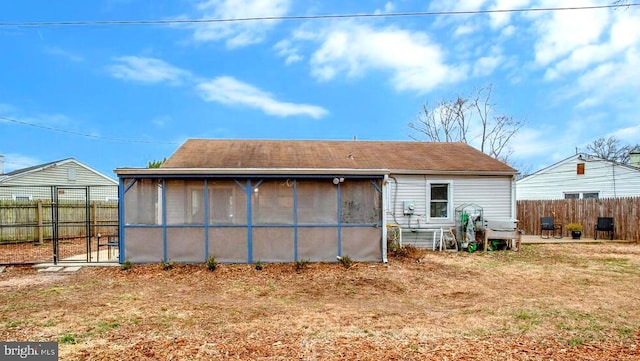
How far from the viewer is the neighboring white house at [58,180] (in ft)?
61.9

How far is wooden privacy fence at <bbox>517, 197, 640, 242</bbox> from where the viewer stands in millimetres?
14273

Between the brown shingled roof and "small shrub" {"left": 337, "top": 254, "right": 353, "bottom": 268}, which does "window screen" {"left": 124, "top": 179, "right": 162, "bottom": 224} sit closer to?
the brown shingled roof

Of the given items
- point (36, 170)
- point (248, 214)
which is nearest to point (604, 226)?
point (248, 214)

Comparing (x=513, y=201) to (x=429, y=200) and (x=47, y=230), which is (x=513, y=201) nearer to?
(x=429, y=200)

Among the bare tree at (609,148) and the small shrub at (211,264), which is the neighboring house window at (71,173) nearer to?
the small shrub at (211,264)

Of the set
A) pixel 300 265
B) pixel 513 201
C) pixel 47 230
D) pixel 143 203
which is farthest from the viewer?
pixel 47 230

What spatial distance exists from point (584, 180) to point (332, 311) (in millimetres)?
17967

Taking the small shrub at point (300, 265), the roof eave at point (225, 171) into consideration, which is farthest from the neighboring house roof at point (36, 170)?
the small shrub at point (300, 265)

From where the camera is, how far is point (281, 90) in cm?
2145

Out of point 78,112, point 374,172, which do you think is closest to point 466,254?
point 374,172

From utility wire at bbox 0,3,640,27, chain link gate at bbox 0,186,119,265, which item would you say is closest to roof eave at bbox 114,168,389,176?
chain link gate at bbox 0,186,119,265

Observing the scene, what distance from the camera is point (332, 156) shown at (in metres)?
14.0

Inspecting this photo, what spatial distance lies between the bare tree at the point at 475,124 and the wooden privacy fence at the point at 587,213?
36.2 ft

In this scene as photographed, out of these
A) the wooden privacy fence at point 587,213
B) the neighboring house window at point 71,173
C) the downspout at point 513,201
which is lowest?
the wooden privacy fence at point 587,213
